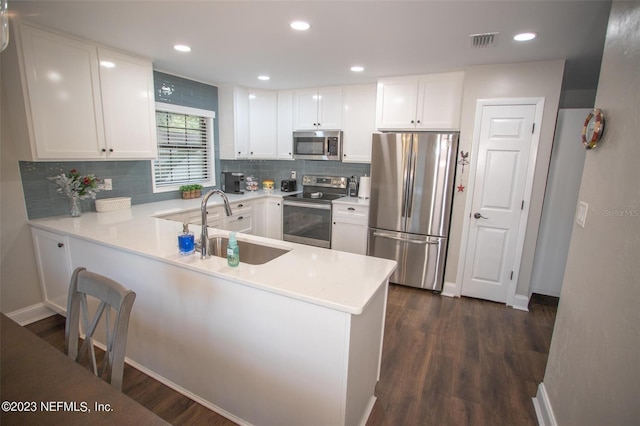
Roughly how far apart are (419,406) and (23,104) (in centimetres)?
345

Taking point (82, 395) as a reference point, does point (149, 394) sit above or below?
below

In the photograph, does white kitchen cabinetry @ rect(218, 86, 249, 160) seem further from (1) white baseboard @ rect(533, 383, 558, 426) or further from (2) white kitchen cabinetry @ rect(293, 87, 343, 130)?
(1) white baseboard @ rect(533, 383, 558, 426)

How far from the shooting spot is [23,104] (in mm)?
2230

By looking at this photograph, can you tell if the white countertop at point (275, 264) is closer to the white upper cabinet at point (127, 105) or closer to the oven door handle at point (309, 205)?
the white upper cabinet at point (127, 105)

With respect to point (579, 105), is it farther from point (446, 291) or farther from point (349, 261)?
point (349, 261)

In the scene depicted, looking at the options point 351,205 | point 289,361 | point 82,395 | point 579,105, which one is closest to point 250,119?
point 351,205

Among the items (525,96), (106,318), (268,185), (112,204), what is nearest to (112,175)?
(112,204)

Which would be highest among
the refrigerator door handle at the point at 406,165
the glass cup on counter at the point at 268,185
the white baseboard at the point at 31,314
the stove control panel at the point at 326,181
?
the refrigerator door handle at the point at 406,165

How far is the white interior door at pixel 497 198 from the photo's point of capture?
9.66ft

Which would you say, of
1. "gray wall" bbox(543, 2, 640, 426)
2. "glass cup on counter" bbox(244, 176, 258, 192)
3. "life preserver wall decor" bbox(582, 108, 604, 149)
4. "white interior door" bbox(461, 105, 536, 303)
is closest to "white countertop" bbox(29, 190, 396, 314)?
"gray wall" bbox(543, 2, 640, 426)

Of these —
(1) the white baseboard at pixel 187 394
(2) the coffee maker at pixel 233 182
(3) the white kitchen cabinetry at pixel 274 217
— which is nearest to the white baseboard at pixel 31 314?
(1) the white baseboard at pixel 187 394

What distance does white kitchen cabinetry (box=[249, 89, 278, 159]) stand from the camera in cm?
439

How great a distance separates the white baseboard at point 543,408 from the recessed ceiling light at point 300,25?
9.21 ft

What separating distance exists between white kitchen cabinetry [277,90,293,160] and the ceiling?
1.19 metres
